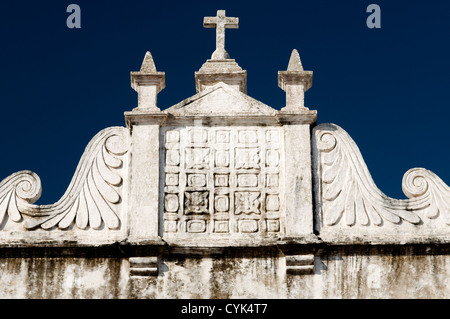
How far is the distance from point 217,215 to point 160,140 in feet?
4.53

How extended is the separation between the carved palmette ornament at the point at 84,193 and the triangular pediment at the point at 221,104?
926 millimetres

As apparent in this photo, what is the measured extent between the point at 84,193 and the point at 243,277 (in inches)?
99.8

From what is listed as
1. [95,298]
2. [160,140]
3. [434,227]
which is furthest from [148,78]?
[434,227]

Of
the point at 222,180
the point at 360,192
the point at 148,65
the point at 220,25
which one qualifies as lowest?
the point at 360,192

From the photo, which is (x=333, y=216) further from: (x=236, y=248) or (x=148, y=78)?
(x=148, y=78)

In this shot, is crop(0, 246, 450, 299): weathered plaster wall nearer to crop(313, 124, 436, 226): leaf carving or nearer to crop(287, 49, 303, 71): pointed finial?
crop(313, 124, 436, 226): leaf carving

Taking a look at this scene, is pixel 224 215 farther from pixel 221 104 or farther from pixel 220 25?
pixel 220 25

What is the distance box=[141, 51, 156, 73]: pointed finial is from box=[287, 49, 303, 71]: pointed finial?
196 centimetres

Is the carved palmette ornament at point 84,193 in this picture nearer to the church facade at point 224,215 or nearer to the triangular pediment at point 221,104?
the church facade at point 224,215

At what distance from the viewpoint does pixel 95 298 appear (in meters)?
12.3

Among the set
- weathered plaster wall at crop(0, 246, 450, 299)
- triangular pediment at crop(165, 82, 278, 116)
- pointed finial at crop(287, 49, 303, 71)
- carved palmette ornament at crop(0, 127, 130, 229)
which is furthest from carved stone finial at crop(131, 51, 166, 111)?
weathered plaster wall at crop(0, 246, 450, 299)

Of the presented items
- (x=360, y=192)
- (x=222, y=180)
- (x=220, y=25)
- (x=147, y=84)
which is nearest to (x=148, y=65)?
(x=147, y=84)

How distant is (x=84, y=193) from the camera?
512 inches

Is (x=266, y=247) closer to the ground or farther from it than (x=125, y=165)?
closer to the ground
